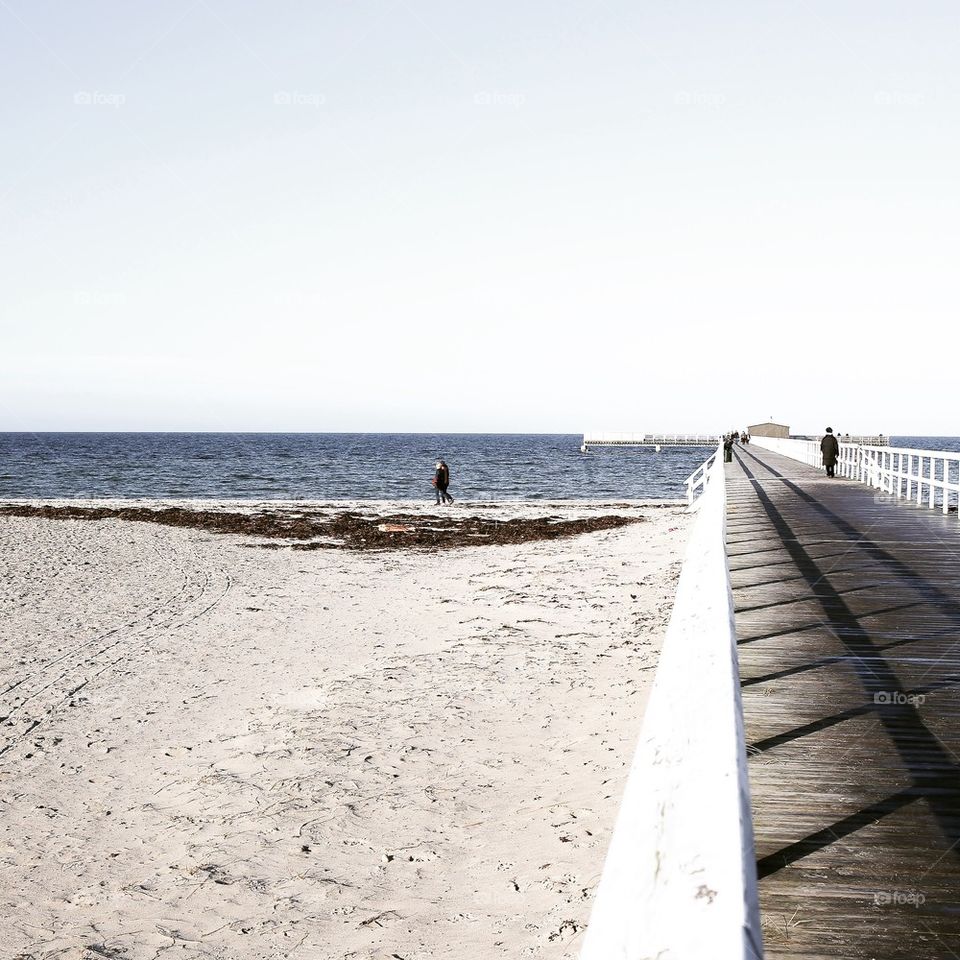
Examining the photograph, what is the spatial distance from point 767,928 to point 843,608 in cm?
561

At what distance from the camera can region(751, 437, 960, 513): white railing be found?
16.7 m

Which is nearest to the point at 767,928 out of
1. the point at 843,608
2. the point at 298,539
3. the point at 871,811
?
the point at 871,811

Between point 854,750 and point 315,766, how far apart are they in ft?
16.6

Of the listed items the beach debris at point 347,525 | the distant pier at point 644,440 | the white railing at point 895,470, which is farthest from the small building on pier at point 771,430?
the beach debris at point 347,525

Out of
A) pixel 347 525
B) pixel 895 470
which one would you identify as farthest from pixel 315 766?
pixel 895 470

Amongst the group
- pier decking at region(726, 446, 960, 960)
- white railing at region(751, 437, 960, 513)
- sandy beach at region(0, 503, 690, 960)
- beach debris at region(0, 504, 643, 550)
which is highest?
white railing at region(751, 437, 960, 513)

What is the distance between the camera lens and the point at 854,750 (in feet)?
14.8

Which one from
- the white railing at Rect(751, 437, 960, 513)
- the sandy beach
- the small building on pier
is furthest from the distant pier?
the sandy beach

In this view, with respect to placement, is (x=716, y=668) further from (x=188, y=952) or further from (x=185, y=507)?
(x=185, y=507)

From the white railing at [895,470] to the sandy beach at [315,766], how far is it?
5.61 meters

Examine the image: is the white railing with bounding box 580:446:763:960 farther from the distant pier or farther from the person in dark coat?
the distant pier

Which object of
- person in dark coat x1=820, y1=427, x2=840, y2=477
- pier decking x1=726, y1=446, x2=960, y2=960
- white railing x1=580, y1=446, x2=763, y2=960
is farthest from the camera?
person in dark coat x1=820, y1=427, x2=840, y2=477

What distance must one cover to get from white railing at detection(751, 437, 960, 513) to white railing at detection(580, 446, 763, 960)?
12907mm

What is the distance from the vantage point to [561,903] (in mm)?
5449
